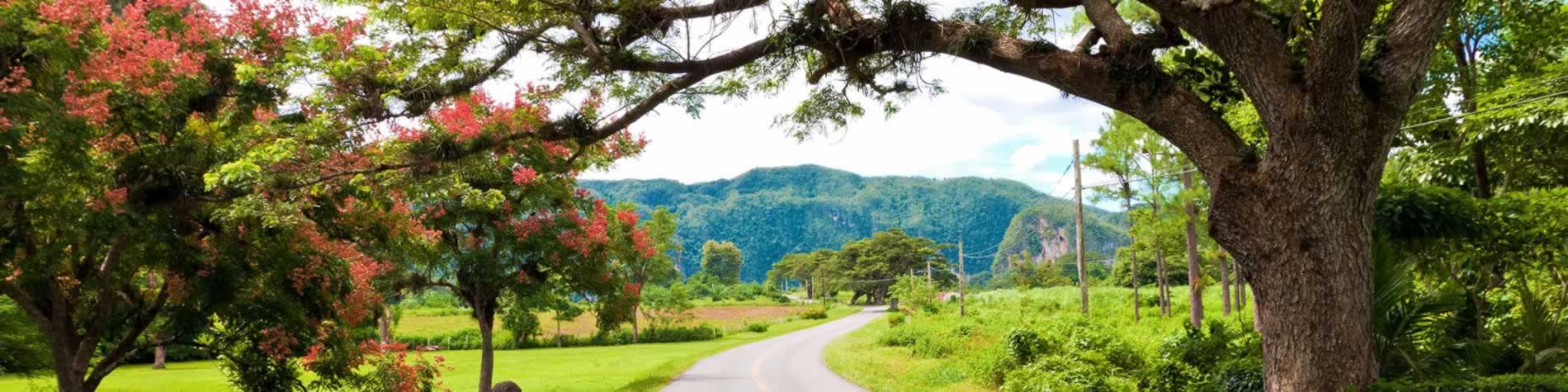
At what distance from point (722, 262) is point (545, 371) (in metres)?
102

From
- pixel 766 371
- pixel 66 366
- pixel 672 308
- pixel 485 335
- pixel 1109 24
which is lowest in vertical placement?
pixel 766 371

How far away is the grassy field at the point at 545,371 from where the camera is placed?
19672 mm

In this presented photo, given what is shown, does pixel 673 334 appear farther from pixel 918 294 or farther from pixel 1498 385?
pixel 1498 385

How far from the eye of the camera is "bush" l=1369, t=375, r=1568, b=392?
5.26 metres

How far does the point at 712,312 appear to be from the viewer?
66.6 metres

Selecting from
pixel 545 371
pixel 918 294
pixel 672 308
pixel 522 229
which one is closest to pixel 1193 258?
pixel 522 229

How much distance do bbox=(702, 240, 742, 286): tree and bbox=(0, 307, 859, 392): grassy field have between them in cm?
8828

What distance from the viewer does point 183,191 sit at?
6.93 meters

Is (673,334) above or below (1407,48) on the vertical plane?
below

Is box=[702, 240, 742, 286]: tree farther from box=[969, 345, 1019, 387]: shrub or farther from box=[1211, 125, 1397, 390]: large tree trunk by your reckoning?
box=[1211, 125, 1397, 390]: large tree trunk

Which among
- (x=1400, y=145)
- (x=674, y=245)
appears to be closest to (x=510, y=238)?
(x=1400, y=145)

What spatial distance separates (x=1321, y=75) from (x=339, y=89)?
6812mm

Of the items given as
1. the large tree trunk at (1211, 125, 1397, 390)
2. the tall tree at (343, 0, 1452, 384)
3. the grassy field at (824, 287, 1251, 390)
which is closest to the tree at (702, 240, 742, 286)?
the grassy field at (824, 287, 1251, 390)

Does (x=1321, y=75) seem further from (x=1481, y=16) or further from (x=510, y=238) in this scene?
(x=510, y=238)
